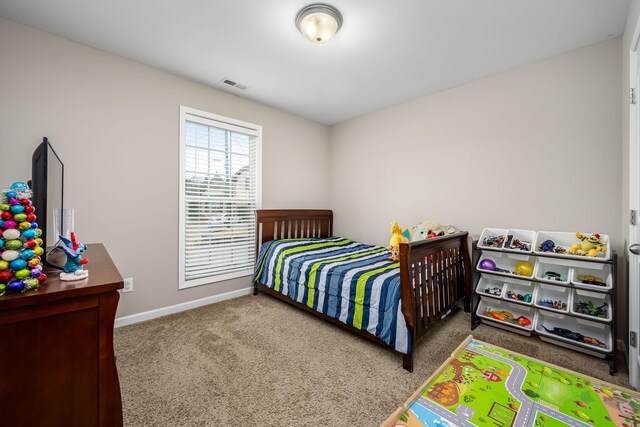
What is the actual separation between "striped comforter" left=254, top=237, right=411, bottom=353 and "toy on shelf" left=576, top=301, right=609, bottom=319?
1329 mm

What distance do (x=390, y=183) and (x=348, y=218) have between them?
2.87ft

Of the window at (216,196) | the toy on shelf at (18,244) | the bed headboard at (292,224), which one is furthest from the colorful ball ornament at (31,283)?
the bed headboard at (292,224)

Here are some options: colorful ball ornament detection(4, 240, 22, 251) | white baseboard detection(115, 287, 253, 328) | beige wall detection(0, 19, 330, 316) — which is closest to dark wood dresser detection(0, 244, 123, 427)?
colorful ball ornament detection(4, 240, 22, 251)

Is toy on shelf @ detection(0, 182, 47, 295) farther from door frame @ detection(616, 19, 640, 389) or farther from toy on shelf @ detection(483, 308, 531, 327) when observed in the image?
toy on shelf @ detection(483, 308, 531, 327)

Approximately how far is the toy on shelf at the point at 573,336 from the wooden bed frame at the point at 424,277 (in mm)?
688

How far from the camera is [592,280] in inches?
76.1

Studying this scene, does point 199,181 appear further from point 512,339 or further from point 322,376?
point 512,339

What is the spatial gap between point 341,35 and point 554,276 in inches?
99.3

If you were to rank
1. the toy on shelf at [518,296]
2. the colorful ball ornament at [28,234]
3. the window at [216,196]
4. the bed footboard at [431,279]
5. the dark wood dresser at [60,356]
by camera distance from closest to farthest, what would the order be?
the dark wood dresser at [60,356] → the colorful ball ornament at [28,234] → the bed footboard at [431,279] → the toy on shelf at [518,296] → the window at [216,196]

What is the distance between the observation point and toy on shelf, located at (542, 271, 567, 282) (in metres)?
2.05

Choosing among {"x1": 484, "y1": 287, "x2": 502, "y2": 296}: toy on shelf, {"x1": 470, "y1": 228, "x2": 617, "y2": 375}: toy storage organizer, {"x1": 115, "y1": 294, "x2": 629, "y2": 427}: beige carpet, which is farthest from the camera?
{"x1": 484, "y1": 287, "x2": 502, "y2": 296}: toy on shelf

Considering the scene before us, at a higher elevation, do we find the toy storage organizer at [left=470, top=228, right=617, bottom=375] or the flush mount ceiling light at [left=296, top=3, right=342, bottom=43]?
the flush mount ceiling light at [left=296, top=3, right=342, bottom=43]

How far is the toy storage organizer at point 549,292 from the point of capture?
6.12 feet

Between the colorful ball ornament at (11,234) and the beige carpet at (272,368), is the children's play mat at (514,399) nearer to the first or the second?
the beige carpet at (272,368)
